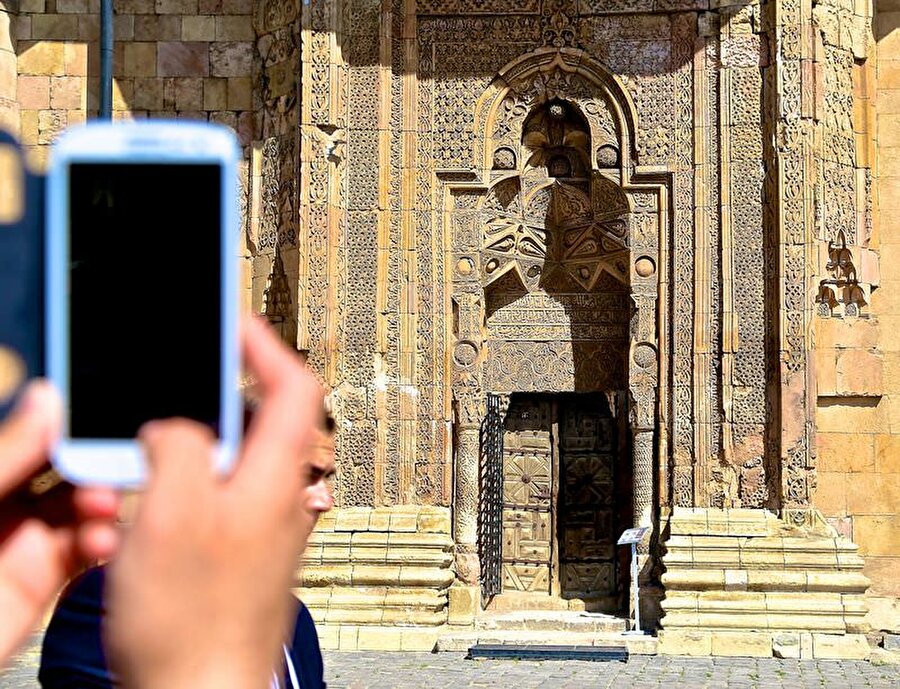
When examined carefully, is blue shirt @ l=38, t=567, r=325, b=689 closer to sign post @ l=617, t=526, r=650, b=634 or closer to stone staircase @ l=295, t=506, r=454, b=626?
stone staircase @ l=295, t=506, r=454, b=626

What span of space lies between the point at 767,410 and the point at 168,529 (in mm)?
14457

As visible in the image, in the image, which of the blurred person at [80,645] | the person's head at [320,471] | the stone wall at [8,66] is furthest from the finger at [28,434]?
the stone wall at [8,66]

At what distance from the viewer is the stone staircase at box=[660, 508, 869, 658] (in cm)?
1385

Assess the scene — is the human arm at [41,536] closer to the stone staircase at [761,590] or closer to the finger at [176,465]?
the finger at [176,465]

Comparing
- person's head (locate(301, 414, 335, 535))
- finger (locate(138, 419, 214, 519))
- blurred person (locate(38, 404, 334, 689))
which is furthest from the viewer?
person's head (locate(301, 414, 335, 535))

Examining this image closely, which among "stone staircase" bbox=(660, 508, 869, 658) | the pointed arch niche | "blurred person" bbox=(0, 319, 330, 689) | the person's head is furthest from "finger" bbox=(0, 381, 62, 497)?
the pointed arch niche

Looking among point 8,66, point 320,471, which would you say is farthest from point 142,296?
point 8,66

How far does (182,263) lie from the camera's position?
0.92m

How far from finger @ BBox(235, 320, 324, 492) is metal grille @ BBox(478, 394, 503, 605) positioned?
14.9 metres

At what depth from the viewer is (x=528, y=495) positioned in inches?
634

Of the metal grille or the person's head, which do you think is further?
the metal grille

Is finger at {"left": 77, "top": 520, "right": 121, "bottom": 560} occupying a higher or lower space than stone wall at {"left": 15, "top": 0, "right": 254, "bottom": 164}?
lower

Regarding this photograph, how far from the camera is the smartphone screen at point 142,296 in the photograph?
86 centimetres

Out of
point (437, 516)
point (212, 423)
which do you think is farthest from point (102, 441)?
point (437, 516)
